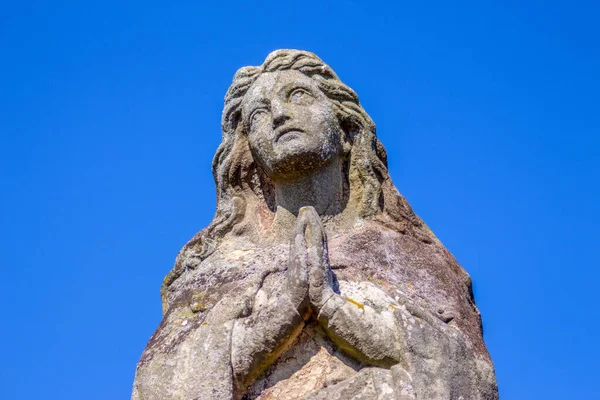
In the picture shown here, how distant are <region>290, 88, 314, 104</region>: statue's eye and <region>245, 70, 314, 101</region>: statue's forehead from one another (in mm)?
90

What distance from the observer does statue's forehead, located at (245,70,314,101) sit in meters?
11.6

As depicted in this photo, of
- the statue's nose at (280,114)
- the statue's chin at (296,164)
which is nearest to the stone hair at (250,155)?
the statue's chin at (296,164)

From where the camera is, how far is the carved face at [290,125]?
1123cm

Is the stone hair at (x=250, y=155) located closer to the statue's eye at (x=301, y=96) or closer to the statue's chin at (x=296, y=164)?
the statue's eye at (x=301, y=96)

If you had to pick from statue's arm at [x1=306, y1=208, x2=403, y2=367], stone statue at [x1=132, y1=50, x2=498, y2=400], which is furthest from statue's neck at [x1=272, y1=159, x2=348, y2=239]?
statue's arm at [x1=306, y1=208, x2=403, y2=367]

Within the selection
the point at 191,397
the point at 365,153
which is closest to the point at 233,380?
the point at 191,397

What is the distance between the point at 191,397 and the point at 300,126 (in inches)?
105

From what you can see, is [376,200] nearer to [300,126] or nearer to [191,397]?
[300,126]

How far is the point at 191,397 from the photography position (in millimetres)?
9930

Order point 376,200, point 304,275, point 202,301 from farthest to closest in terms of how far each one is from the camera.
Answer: point 376,200
point 202,301
point 304,275

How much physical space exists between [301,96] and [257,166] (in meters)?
0.82

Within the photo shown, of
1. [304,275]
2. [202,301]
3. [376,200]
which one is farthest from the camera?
[376,200]

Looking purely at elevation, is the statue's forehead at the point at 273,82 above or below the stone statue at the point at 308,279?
above

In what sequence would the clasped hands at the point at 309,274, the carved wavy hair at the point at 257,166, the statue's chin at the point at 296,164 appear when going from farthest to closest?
the carved wavy hair at the point at 257,166 < the statue's chin at the point at 296,164 < the clasped hands at the point at 309,274
